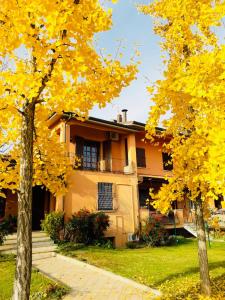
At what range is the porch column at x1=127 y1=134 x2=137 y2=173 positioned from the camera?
66.2 ft

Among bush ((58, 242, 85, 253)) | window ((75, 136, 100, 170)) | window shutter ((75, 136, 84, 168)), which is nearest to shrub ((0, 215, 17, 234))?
bush ((58, 242, 85, 253))

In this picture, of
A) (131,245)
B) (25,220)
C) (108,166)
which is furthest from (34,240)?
(25,220)

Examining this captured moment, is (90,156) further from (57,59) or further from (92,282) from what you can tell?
(57,59)

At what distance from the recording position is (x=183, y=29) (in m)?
7.37

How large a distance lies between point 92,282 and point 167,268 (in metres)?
3.30

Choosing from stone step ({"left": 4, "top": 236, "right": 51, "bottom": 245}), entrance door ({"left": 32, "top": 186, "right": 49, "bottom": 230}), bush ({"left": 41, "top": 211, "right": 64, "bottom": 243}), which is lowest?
stone step ({"left": 4, "top": 236, "right": 51, "bottom": 245})

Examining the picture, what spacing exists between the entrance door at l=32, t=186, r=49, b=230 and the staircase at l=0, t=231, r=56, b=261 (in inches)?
155

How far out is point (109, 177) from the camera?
60.5ft

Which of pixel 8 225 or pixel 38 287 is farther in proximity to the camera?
pixel 8 225

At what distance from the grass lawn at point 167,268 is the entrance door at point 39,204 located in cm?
622

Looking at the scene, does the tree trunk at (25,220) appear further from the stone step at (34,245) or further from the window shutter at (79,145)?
the window shutter at (79,145)

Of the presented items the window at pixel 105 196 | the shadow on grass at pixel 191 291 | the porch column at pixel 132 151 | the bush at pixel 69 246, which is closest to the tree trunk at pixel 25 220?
the shadow on grass at pixel 191 291

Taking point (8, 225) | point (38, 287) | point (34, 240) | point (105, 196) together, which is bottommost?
point (38, 287)

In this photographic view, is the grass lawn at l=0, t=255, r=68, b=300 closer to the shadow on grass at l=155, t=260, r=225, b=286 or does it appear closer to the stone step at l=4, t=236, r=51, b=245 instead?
the shadow on grass at l=155, t=260, r=225, b=286
